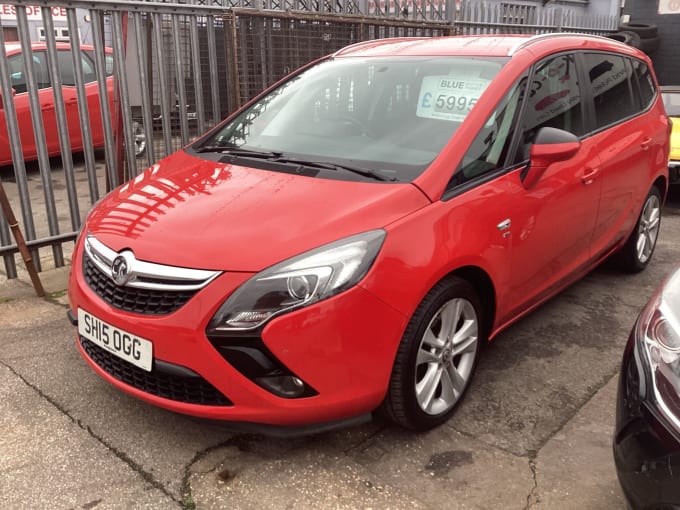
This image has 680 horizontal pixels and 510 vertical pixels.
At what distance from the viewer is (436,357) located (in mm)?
2607

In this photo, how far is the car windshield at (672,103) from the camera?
7460 millimetres

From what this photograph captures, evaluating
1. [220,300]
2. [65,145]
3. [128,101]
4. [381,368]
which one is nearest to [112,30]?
[128,101]

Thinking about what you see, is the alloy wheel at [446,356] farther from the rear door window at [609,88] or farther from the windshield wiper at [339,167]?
the rear door window at [609,88]

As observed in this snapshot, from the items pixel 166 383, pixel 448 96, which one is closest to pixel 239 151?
pixel 448 96

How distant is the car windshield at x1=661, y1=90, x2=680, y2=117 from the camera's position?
746 cm

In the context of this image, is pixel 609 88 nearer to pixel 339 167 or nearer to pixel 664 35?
pixel 339 167

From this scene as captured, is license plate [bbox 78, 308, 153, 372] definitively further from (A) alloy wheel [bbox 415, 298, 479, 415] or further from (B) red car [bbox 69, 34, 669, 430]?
(A) alloy wheel [bbox 415, 298, 479, 415]

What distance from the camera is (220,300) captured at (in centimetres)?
221

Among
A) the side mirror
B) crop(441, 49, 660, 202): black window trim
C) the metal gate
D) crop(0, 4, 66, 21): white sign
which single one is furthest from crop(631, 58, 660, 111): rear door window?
crop(0, 4, 66, 21): white sign

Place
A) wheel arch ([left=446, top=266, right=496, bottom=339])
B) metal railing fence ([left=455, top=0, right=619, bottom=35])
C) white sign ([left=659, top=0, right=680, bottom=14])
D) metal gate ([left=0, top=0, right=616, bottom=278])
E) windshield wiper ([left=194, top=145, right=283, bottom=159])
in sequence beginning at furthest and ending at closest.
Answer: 1. white sign ([left=659, top=0, right=680, bottom=14])
2. metal railing fence ([left=455, top=0, right=619, bottom=35])
3. metal gate ([left=0, top=0, right=616, bottom=278])
4. windshield wiper ([left=194, top=145, right=283, bottom=159])
5. wheel arch ([left=446, top=266, right=496, bottom=339])

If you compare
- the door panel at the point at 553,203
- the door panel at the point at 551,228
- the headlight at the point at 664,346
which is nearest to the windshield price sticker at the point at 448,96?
the door panel at the point at 553,203

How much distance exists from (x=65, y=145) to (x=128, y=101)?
22.8 inches

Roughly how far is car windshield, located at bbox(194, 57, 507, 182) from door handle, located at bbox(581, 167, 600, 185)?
2.62ft

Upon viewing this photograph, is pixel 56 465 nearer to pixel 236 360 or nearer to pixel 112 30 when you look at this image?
pixel 236 360
